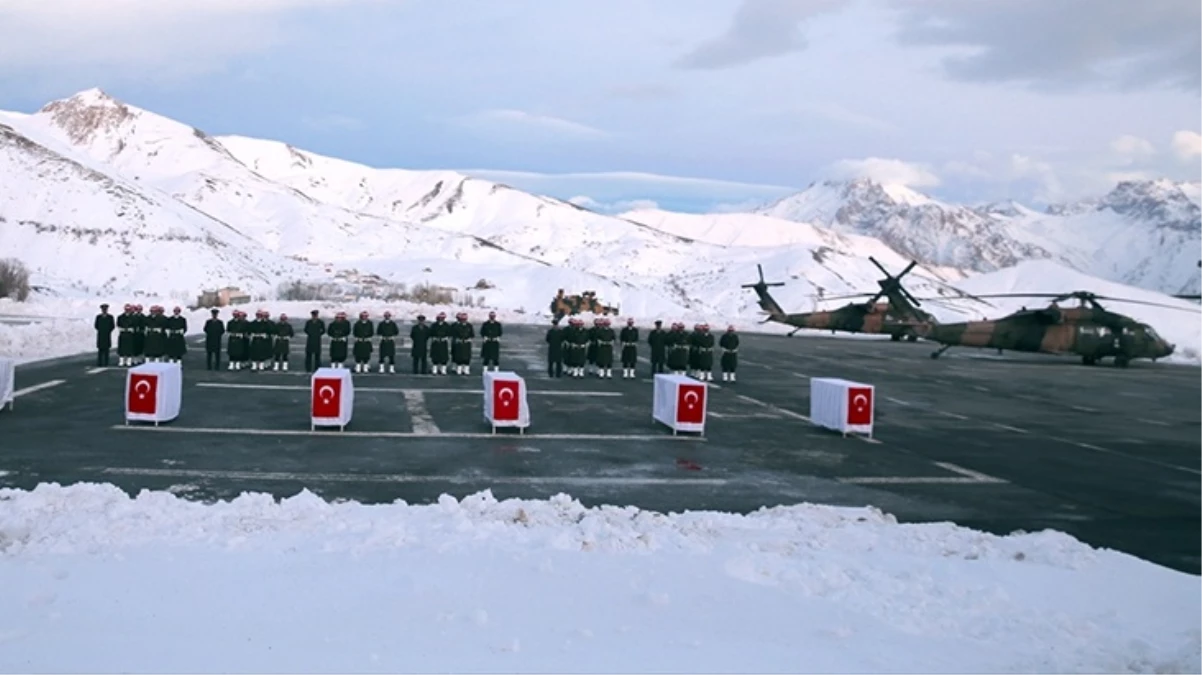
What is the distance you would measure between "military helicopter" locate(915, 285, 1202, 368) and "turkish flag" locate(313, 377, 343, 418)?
1071 inches

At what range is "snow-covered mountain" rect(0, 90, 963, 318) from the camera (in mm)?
88125

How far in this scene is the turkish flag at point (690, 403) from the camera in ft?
56.3

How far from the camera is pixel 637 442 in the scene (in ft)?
53.9

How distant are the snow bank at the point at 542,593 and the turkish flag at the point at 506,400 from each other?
6501mm

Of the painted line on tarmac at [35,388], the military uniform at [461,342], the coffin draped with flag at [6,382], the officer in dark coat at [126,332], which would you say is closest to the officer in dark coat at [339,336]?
the military uniform at [461,342]

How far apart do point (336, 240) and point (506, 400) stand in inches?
4611

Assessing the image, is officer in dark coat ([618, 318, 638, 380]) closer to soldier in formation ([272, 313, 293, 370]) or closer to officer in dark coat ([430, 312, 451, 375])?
officer in dark coat ([430, 312, 451, 375])

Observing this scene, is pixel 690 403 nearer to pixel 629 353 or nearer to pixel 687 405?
pixel 687 405

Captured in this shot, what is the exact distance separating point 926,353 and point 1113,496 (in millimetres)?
30393

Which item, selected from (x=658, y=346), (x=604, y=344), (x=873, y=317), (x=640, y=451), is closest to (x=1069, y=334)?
(x=873, y=317)

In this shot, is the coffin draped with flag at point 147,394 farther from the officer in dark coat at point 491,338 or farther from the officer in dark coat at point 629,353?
the officer in dark coat at point 629,353

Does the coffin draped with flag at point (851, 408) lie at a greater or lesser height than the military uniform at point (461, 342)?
lesser

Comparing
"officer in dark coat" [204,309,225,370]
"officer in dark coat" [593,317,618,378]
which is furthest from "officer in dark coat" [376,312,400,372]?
"officer in dark coat" [593,317,618,378]

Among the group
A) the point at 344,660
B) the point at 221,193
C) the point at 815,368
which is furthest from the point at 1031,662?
the point at 221,193
